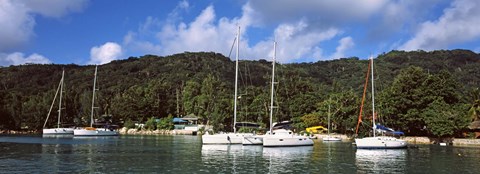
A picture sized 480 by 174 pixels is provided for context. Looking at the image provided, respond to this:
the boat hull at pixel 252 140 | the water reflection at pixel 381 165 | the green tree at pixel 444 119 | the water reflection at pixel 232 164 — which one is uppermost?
the green tree at pixel 444 119

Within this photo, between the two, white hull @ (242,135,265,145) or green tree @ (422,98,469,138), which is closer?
white hull @ (242,135,265,145)

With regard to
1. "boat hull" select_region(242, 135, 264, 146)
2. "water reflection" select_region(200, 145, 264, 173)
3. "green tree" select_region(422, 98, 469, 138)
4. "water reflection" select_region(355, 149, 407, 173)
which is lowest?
"water reflection" select_region(355, 149, 407, 173)

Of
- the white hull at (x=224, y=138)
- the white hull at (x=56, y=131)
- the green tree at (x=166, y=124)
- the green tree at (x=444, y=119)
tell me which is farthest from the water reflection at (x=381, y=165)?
the green tree at (x=166, y=124)

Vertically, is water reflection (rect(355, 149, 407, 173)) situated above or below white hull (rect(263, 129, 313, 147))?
below

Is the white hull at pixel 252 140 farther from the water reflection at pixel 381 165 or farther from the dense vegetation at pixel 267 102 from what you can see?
the dense vegetation at pixel 267 102

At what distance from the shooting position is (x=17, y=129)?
105375 millimetres

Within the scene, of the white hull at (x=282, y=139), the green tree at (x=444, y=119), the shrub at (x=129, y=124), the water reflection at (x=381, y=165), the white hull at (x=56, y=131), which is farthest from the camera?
the shrub at (x=129, y=124)

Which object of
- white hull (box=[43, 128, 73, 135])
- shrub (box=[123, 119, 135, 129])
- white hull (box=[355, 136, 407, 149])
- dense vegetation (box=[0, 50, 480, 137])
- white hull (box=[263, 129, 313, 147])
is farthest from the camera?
shrub (box=[123, 119, 135, 129])

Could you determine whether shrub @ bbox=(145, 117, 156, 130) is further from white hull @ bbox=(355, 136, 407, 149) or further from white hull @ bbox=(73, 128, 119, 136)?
white hull @ bbox=(355, 136, 407, 149)

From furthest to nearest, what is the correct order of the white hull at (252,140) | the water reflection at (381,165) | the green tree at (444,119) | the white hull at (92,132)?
the white hull at (92,132) → the green tree at (444,119) → the white hull at (252,140) → the water reflection at (381,165)

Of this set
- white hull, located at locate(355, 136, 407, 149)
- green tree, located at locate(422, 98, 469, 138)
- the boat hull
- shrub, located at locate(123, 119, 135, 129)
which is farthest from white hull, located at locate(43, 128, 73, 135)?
green tree, located at locate(422, 98, 469, 138)

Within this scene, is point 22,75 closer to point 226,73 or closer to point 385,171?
point 226,73

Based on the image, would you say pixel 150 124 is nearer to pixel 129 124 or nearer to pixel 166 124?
pixel 166 124

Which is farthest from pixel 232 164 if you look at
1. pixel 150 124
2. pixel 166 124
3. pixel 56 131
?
pixel 150 124
